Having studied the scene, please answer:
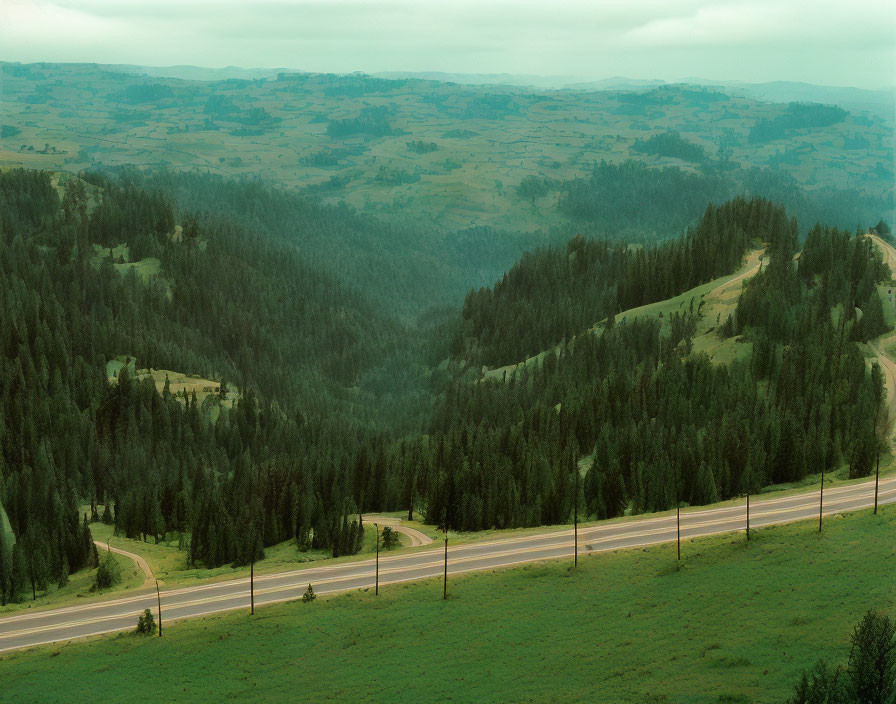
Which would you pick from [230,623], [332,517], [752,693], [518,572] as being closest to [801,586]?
[752,693]

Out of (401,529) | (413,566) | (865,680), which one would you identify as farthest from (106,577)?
(865,680)

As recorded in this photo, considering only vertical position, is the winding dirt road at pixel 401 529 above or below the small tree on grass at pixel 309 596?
below

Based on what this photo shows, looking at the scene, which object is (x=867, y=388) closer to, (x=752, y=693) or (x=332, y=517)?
(x=332, y=517)

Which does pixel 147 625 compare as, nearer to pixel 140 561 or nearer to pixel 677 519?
pixel 140 561

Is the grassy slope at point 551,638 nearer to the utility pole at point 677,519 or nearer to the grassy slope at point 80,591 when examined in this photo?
the utility pole at point 677,519

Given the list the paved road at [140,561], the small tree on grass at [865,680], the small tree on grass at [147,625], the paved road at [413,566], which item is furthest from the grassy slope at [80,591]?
the small tree on grass at [865,680]

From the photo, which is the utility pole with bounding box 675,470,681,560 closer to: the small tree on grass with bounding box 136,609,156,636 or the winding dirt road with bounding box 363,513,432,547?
the winding dirt road with bounding box 363,513,432,547

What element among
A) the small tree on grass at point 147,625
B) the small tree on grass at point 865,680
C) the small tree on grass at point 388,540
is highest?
the small tree on grass at point 865,680
